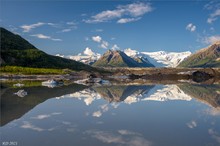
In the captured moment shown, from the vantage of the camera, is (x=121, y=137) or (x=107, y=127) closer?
(x=121, y=137)

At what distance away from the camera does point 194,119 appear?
2625cm

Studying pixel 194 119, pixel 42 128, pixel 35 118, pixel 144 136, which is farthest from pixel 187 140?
pixel 35 118

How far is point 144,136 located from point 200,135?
12.5 feet

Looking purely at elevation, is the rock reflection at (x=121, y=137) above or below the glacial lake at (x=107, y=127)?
below

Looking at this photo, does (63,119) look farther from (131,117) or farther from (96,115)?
(131,117)

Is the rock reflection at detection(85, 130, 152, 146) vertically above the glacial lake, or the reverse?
the glacial lake

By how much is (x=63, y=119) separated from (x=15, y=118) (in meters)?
4.20

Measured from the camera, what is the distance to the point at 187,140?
59.7 ft

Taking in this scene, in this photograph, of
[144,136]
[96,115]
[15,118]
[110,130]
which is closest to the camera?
[144,136]

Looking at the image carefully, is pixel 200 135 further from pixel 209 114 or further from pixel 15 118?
pixel 15 118

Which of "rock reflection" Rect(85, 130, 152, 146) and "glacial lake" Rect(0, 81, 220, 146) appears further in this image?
"glacial lake" Rect(0, 81, 220, 146)

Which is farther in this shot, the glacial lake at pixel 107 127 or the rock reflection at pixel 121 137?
the glacial lake at pixel 107 127

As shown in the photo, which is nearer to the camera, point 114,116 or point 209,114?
point 114,116

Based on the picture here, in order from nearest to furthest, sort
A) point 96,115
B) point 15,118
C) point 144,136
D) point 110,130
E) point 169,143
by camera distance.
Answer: point 169,143 < point 144,136 < point 110,130 < point 15,118 < point 96,115
